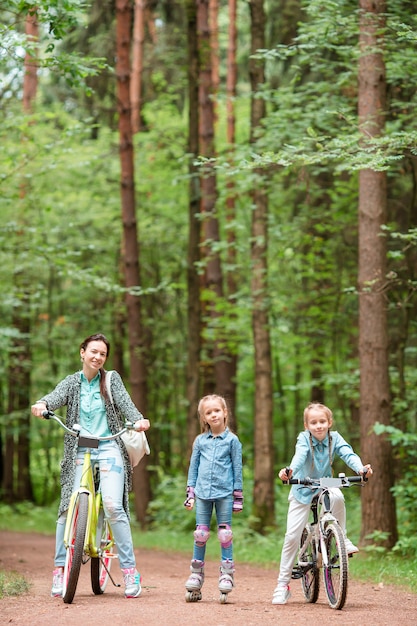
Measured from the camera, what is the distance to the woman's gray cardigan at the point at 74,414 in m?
7.29

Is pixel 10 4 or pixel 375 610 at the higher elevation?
pixel 10 4

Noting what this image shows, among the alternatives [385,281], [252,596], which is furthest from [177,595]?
[385,281]

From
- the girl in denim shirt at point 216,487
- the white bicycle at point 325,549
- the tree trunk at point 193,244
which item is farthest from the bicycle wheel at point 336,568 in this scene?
the tree trunk at point 193,244

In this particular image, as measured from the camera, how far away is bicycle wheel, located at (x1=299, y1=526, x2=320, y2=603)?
23.4ft

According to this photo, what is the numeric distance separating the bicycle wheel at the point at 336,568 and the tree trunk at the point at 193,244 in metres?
10.2

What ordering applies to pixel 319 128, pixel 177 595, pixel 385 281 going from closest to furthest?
1. pixel 177 595
2. pixel 385 281
3. pixel 319 128

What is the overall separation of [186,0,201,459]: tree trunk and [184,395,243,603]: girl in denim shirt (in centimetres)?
967

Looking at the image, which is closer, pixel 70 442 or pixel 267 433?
pixel 70 442

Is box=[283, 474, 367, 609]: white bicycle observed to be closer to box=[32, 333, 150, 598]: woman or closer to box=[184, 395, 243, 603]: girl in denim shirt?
box=[184, 395, 243, 603]: girl in denim shirt

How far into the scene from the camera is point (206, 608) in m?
6.89

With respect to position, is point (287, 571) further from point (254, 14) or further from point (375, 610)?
point (254, 14)

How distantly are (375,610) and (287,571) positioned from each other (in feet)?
2.46

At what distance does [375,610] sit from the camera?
22.9ft

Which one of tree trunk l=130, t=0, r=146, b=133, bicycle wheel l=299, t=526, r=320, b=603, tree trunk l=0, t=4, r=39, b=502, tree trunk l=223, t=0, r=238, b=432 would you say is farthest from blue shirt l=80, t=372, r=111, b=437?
tree trunk l=130, t=0, r=146, b=133
